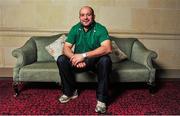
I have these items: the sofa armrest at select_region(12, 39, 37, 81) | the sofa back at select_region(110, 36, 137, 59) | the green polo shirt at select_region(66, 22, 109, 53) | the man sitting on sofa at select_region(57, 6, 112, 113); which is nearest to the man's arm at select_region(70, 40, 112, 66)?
the man sitting on sofa at select_region(57, 6, 112, 113)

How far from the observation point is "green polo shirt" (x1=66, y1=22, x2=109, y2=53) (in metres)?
3.19

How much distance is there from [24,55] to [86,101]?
94cm

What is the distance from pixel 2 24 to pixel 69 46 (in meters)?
1.48

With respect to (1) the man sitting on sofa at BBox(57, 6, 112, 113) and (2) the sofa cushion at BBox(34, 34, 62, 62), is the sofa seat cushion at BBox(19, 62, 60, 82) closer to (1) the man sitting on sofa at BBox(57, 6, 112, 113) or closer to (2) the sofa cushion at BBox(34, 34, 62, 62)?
(1) the man sitting on sofa at BBox(57, 6, 112, 113)

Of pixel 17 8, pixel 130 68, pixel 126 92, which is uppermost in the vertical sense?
pixel 17 8

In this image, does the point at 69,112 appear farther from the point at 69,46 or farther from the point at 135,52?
the point at 135,52

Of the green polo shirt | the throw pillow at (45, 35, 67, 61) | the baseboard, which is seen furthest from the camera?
the baseboard

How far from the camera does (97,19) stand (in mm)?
4281

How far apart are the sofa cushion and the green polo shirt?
710mm

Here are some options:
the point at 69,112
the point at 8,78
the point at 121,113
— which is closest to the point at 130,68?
the point at 121,113

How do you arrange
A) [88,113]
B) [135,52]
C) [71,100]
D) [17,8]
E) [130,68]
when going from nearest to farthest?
[88,113]
[71,100]
[130,68]
[135,52]
[17,8]

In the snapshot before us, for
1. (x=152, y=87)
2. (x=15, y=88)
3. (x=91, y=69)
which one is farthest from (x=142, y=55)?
(x=15, y=88)

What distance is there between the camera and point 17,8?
419 centimetres

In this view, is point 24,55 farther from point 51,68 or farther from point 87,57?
point 87,57
